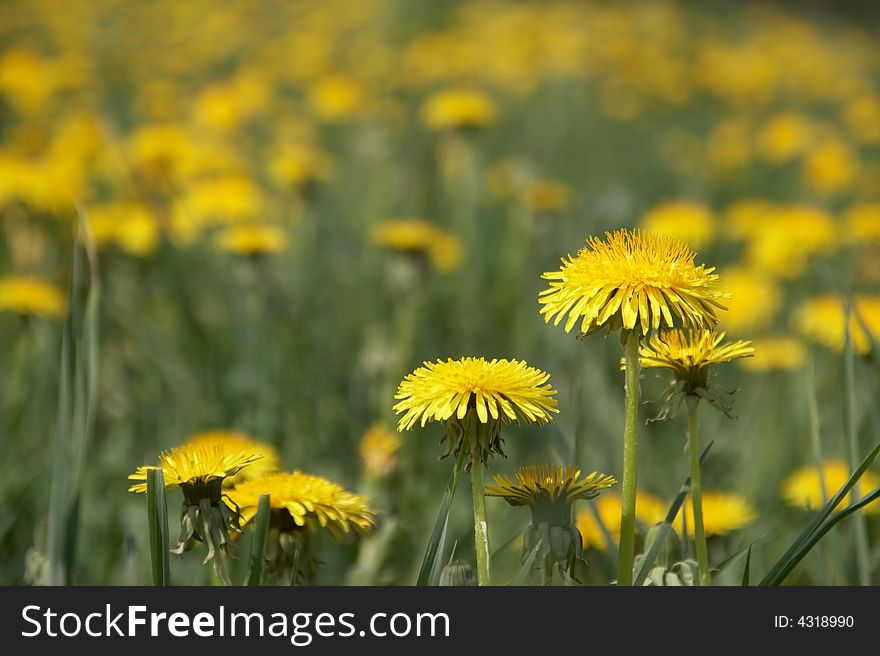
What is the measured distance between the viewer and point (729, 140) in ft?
12.4

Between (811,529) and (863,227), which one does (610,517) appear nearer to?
(811,529)

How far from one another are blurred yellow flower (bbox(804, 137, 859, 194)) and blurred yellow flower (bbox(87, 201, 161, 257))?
6.43 feet

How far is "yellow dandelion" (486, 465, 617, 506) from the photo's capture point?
2.49 feet

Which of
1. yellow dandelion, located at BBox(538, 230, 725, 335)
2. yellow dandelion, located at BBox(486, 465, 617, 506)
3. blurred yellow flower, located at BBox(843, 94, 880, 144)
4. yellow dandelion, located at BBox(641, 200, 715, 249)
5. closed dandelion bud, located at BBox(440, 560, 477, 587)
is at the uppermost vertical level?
blurred yellow flower, located at BBox(843, 94, 880, 144)

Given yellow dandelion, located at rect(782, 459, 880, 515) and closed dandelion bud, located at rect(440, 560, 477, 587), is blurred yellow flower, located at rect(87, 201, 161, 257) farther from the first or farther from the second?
closed dandelion bud, located at rect(440, 560, 477, 587)

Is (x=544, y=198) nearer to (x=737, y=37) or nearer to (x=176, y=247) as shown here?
(x=176, y=247)

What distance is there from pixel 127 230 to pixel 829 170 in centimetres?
202

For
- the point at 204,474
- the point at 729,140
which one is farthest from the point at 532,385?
the point at 729,140

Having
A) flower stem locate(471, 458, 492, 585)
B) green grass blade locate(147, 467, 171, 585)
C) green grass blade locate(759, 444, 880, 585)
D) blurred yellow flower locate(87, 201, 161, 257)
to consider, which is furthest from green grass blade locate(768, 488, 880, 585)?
blurred yellow flower locate(87, 201, 161, 257)

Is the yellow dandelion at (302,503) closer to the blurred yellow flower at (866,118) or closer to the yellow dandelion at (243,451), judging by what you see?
the yellow dandelion at (243,451)

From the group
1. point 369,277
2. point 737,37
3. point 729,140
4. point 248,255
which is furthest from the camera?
point 737,37

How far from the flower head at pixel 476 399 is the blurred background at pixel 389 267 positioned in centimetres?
14

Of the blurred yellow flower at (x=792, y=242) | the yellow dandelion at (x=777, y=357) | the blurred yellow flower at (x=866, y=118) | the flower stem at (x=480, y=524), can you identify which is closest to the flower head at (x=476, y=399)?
the flower stem at (x=480, y=524)

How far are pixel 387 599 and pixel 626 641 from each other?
18cm
